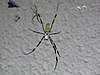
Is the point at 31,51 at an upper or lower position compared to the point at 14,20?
lower

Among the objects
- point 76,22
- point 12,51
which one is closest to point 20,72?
point 12,51

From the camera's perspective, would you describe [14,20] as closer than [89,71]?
No

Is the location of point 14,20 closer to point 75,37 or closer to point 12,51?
point 12,51

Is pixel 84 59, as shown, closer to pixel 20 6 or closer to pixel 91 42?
pixel 91 42

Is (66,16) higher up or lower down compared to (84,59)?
higher up

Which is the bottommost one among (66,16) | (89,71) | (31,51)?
(89,71)

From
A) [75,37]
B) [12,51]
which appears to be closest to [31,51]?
[12,51]
